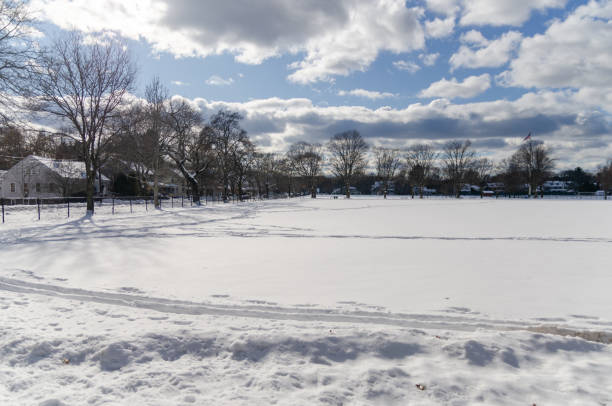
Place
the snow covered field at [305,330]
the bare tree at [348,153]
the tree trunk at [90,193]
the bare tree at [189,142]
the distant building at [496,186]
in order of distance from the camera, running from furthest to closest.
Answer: the distant building at [496,186] → the bare tree at [348,153] → the bare tree at [189,142] → the tree trunk at [90,193] → the snow covered field at [305,330]

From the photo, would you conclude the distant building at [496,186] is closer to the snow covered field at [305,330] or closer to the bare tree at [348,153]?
the bare tree at [348,153]

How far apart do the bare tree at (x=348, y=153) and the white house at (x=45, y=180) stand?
46183 millimetres

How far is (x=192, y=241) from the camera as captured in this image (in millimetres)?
12211

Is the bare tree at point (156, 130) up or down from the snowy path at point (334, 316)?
up

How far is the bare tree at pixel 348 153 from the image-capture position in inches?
2793

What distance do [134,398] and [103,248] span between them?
9.03 m

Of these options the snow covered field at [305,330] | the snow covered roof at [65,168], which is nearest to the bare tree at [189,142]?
the snow covered roof at [65,168]

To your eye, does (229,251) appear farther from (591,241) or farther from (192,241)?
(591,241)

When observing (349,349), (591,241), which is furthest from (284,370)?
(591,241)

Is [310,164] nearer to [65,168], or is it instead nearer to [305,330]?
[65,168]

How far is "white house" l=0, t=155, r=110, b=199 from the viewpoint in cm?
4597

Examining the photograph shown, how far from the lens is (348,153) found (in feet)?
234

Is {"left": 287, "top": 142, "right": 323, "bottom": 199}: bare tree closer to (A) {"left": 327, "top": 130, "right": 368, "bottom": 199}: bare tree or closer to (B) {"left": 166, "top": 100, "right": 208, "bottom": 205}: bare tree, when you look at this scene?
(A) {"left": 327, "top": 130, "right": 368, "bottom": 199}: bare tree

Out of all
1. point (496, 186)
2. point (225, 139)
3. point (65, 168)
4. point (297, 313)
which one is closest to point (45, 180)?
point (65, 168)
